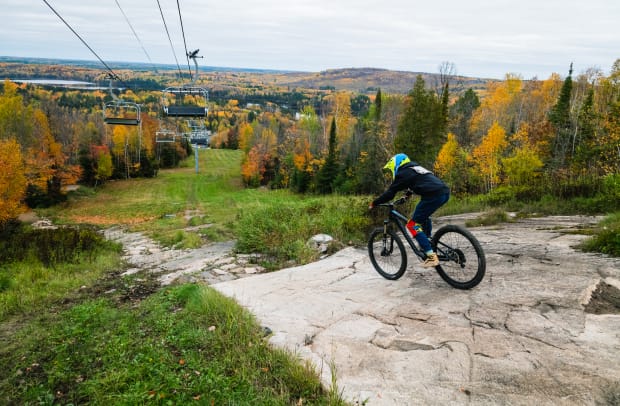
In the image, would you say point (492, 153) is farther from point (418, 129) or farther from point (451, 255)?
point (451, 255)

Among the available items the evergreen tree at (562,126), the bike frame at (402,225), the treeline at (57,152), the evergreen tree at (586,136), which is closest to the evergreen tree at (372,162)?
the evergreen tree at (562,126)

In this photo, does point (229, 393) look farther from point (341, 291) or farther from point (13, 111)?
point (13, 111)

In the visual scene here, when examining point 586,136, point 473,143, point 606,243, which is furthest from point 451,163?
point 606,243

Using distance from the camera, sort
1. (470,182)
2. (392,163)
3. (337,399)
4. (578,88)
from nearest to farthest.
→ (337,399), (392,163), (470,182), (578,88)

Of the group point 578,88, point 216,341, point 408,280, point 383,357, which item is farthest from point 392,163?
point 578,88

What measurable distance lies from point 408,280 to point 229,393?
3.82 m

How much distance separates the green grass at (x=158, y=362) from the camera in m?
3.68

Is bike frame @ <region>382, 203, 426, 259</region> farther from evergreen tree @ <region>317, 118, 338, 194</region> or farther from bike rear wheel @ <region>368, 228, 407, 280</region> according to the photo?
evergreen tree @ <region>317, 118, 338, 194</region>

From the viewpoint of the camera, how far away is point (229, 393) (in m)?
3.67

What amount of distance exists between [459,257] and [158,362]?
14.5 feet

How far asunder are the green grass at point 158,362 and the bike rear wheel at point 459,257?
9.98 ft

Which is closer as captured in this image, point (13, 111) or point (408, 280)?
point (408, 280)

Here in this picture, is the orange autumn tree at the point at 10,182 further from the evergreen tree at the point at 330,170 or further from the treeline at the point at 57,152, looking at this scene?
the evergreen tree at the point at 330,170

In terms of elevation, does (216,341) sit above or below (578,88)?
below
